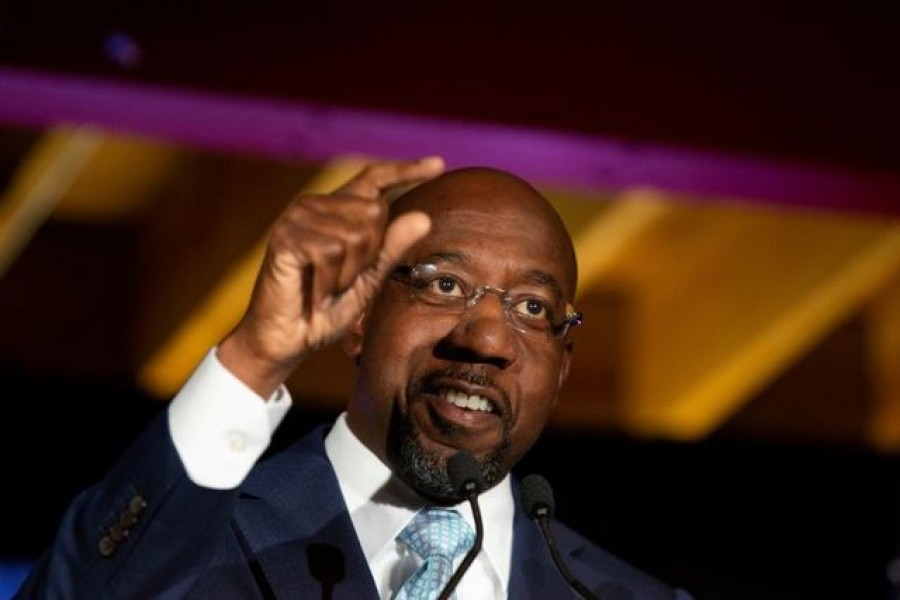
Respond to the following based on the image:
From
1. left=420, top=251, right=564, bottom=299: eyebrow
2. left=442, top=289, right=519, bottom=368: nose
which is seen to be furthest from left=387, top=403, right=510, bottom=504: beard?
left=420, top=251, right=564, bottom=299: eyebrow

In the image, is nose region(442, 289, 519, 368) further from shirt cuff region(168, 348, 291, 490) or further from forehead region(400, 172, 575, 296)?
shirt cuff region(168, 348, 291, 490)

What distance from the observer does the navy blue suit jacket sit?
58.8 inches

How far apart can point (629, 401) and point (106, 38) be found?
3197 millimetres

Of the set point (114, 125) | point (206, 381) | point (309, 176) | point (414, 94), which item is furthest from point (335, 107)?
point (206, 381)

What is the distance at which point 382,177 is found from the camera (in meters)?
1.48

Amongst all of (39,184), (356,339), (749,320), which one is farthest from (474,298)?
(749,320)

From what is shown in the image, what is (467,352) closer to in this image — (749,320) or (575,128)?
(575,128)

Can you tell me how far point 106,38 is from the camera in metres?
3.10

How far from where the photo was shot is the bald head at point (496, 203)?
6.95 feet

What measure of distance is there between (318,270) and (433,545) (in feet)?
1.97

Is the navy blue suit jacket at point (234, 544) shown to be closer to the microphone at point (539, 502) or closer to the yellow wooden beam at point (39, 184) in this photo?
the microphone at point (539, 502)

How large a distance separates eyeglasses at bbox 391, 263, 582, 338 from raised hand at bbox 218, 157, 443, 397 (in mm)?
510

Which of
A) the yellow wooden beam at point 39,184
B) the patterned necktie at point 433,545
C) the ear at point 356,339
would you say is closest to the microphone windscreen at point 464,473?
the patterned necktie at point 433,545

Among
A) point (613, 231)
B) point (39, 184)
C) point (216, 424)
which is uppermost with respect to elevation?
point (216, 424)
